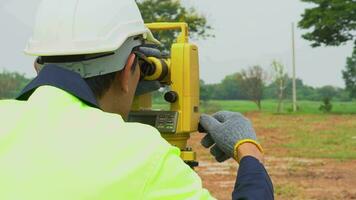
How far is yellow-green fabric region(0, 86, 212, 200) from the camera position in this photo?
81cm

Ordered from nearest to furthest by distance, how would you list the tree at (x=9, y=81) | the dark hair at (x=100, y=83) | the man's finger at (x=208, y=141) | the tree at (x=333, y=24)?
1. the dark hair at (x=100, y=83)
2. the man's finger at (x=208, y=141)
3. the tree at (x=333, y=24)
4. the tree at (x=9, y=81)

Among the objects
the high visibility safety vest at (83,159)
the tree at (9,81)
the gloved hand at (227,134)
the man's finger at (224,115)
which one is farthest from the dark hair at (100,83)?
the tree at (9,81)

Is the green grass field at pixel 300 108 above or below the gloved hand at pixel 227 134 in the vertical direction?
below

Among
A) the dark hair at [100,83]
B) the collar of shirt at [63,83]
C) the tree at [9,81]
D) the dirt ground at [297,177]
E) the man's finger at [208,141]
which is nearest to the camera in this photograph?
the collar of shirt at [63,83]

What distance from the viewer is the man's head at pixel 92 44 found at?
1.09m

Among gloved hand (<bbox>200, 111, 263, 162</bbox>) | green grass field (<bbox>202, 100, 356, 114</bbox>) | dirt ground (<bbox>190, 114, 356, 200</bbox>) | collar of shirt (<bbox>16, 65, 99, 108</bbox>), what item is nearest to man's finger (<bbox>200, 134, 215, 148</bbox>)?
gloved hand (<bbox>200, 111, 263, 162</bbox>)

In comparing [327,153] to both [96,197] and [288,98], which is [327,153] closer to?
[96,197]

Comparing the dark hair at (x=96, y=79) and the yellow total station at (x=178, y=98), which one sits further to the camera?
the yellow total station at (x=178, y=98)

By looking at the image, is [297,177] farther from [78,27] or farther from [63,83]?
[63,83]

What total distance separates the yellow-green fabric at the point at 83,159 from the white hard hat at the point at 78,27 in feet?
0.68

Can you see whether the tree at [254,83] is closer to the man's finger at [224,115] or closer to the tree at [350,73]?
the tree at [350,73]

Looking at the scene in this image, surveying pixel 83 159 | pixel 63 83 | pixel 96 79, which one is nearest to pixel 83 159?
pixel 83 159

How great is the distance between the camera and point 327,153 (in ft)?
37.8

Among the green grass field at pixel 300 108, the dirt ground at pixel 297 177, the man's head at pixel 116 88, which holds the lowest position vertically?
the green grass field at pixel 300 108
